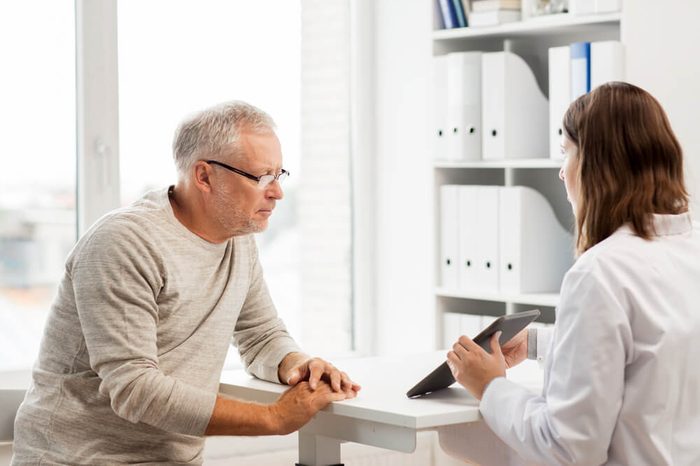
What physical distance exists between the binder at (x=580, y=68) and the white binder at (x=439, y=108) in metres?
0.48

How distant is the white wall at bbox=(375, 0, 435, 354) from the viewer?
145 inches

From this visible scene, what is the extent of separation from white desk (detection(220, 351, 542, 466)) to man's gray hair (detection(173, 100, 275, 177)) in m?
0.49

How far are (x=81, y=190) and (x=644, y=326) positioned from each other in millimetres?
1986

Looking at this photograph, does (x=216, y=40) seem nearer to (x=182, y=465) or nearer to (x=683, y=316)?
(x=182, y=465)

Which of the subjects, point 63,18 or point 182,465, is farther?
point 63,18

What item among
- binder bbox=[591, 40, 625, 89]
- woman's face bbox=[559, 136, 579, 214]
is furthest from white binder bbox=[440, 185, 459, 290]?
woman's face bbox=[559, 136, 579, 214]

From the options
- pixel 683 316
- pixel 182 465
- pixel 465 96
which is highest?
pixel 465 96

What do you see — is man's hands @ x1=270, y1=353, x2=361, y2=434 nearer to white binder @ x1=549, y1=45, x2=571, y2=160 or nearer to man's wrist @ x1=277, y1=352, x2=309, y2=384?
man's wrist @ x1=277, y1=352, x2=309, y2=384

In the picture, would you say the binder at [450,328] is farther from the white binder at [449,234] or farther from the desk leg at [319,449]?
the desk leg at [319,449]

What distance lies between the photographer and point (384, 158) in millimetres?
3855

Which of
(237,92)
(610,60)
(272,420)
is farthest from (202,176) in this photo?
(237,92)

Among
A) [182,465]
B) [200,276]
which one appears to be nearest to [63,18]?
[200,276]

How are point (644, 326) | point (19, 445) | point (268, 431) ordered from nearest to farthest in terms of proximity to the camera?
point (644, 326) → point (268, 431) → point (19, 445)

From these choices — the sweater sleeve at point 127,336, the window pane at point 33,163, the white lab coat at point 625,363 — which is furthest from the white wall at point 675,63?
the window pane at point 33,163
